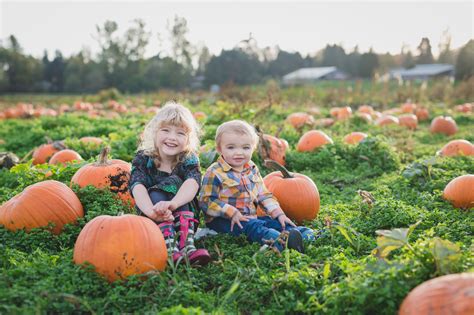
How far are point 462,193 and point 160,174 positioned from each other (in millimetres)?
2811

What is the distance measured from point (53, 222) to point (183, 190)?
1.04m

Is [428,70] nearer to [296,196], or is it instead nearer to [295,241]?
[296,196]

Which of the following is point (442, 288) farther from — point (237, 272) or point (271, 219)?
point (271, 219)

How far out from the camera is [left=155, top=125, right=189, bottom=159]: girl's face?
3.79 meters

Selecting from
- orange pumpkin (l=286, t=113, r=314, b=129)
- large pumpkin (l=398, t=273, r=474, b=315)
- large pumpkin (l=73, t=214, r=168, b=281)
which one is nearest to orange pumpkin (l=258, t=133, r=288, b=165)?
orange pumpkin (l=286, t=113, r=314, b=129)

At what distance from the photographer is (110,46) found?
4928 centimetres

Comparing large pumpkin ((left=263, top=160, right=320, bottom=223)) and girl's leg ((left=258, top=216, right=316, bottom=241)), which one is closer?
girl's leg ((left=258, top=216, right=316, bottom=241))

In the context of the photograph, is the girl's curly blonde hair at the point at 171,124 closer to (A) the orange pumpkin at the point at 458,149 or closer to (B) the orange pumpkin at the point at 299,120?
(A) the orange pumpkin at the point at 458,149

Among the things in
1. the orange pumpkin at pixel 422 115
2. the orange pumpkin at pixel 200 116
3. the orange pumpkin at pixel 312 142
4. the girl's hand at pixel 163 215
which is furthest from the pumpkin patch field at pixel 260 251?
the orange pumpkin at pixel 422 115

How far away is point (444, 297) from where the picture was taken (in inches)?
85.9

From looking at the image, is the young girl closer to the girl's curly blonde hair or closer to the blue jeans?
the girl's curly blonde hair

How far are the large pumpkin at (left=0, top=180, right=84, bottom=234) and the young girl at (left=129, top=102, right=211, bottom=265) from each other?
0.52 meters

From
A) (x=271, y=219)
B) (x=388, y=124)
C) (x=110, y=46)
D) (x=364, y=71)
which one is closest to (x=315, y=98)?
(x=388, y=124)

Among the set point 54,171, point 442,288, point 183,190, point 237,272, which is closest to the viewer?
point 442,288
